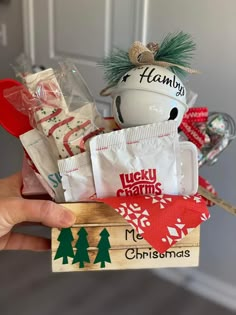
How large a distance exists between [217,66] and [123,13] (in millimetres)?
351

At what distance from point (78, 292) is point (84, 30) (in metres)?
0.90

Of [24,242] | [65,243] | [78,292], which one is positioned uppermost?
[65,243]

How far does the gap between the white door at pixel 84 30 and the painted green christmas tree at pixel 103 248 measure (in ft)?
2.70

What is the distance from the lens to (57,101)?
60 cm

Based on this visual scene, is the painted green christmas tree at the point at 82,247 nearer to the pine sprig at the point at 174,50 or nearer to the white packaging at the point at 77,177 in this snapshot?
the white packaging at the point at 77,177

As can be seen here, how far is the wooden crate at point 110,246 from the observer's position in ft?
1.83

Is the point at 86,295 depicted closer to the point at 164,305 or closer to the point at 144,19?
the point at 164,305

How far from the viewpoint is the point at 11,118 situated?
64 centimetres

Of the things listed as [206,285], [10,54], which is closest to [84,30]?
[10,54]

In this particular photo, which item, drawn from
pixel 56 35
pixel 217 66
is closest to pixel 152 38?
pixel 217 66

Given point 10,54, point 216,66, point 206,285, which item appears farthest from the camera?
point 10,54

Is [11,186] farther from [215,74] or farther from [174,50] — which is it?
[215,74]

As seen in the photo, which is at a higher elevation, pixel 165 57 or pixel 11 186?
pixel 165 57

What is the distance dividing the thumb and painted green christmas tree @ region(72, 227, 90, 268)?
0.02m
